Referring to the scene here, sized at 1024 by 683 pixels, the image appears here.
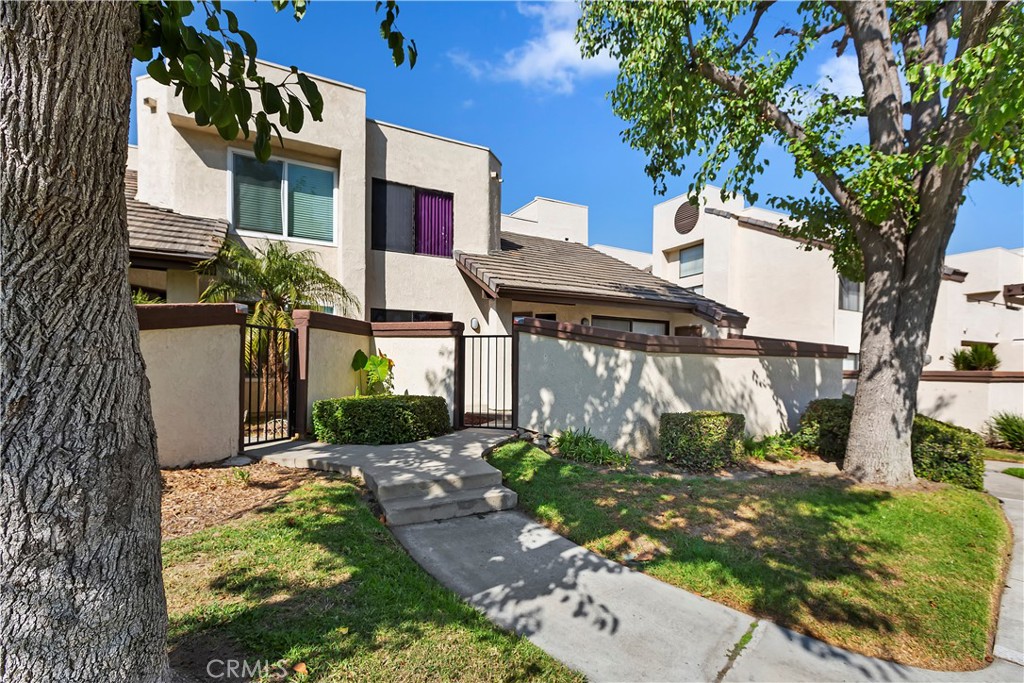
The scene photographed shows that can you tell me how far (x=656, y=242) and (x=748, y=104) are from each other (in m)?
16.9

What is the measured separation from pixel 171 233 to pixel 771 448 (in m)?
11.8

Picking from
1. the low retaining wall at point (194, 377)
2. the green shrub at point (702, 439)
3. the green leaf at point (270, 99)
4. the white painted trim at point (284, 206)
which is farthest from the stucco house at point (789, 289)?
the green leaf at point (270, 99)

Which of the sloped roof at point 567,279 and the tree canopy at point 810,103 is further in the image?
the sloped roof at point 567,279

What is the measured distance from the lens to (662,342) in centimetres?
779

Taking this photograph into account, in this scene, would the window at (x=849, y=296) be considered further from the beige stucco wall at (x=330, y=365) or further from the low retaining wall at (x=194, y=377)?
the low retaining wall at (x=194, y=377)

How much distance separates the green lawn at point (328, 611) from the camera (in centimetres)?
270

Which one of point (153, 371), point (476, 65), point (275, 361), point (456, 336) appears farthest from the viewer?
point (456, 336)

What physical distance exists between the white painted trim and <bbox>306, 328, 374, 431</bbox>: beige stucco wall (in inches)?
113

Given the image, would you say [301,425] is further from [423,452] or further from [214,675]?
[214,675]

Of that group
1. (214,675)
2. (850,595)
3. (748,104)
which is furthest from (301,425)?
(748,104)

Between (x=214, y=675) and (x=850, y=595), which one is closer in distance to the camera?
(x=214, y=675)

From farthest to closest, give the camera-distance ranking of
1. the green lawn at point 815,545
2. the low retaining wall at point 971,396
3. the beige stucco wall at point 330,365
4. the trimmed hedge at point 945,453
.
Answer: the low retaining wall at point 971,396 < the beige stucco wall at point 330,365 < the trimmed hedge at point 945,453 < the green lawn at point 815,545

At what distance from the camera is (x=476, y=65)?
25.7 ft

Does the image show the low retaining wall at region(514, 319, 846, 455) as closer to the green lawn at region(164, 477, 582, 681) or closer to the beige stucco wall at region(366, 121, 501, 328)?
the beige stucco wall at region(366, 121, 501, 328)
